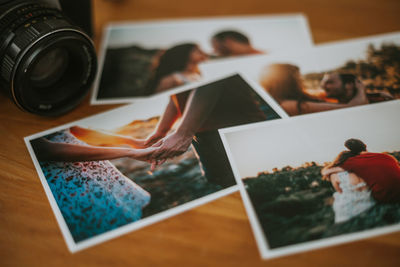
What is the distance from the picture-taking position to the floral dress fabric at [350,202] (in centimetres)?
35

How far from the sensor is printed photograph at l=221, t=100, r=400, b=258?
343 mm

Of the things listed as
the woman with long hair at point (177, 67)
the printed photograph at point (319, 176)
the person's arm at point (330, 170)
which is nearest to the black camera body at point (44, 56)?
the woman with long hair at point (177, 67)

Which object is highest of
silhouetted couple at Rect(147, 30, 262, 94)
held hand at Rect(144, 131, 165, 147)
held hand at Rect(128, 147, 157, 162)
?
A: silhouetted couple at Rect(147, 30, 262, 94)

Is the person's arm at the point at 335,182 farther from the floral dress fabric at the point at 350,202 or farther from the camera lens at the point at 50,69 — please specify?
the camera lens at the point at 50,69

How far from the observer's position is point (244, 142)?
0.41 m

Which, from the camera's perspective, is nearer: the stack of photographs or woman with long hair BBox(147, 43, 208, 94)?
the stack of photographs

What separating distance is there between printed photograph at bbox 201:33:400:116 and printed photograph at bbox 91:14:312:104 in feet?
0.12

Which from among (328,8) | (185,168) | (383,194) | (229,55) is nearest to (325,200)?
(383,194)

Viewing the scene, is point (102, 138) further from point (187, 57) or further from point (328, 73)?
point (328, 73)

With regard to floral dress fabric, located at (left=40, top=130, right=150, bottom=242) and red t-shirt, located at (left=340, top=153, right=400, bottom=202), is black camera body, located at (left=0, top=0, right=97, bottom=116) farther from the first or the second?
red t-shirt, located at (left=340, top=153, right=400, bottom=202)

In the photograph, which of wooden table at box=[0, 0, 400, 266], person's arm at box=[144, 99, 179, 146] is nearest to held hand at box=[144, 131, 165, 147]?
person's arm at box=[144, 99, 179, 146]

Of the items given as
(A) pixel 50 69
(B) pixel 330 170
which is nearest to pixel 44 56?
(A) pixel 50 69

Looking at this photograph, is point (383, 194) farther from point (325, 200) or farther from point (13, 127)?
point (13, 127)

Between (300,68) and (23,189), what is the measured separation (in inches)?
16.4
